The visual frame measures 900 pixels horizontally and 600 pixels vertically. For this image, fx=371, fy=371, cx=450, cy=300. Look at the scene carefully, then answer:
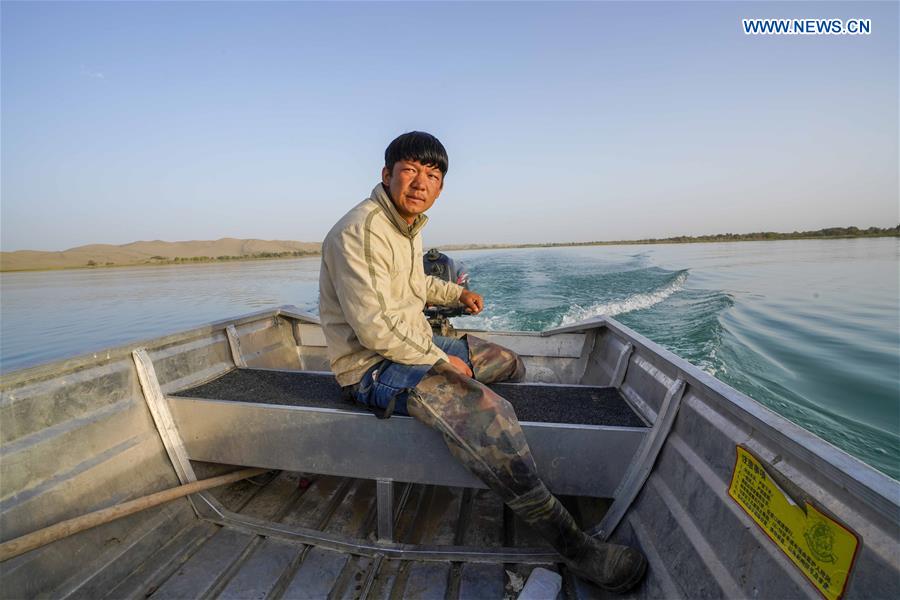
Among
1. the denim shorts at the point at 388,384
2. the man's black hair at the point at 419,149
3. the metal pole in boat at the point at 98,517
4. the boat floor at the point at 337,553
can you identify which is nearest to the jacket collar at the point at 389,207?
the man's black hair at the point at 419,149

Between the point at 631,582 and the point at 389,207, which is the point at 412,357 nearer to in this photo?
the point at 389,207

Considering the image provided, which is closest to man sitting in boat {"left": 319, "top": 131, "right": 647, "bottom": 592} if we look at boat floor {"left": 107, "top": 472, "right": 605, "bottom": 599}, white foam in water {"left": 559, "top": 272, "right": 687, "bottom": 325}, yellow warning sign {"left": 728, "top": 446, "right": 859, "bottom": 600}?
boat floor {"left": 107, "top": 472, "right": 605, "bottom": 599}

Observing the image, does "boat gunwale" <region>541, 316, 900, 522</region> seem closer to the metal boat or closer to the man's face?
the metal boat

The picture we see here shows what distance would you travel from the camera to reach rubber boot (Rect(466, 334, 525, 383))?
255 cm

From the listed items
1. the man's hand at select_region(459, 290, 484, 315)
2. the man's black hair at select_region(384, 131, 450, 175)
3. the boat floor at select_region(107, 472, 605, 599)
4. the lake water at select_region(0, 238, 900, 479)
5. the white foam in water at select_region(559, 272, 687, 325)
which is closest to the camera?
the boat floor at select_region(107, 472, 605, 599)

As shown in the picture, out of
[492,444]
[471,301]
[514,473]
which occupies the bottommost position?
[514,473]

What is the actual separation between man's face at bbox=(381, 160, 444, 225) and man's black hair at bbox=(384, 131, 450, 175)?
27 millimetres

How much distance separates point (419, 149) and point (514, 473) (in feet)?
5.49

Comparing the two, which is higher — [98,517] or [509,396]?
[509,396]

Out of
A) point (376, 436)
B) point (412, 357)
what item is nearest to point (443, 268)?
point (412, 357)

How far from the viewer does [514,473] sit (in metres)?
1.64

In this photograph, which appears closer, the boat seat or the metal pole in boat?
the metal pole in boat

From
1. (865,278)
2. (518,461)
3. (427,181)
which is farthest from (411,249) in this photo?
(865,278)

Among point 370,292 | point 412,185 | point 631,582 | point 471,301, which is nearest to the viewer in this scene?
point 631,582
